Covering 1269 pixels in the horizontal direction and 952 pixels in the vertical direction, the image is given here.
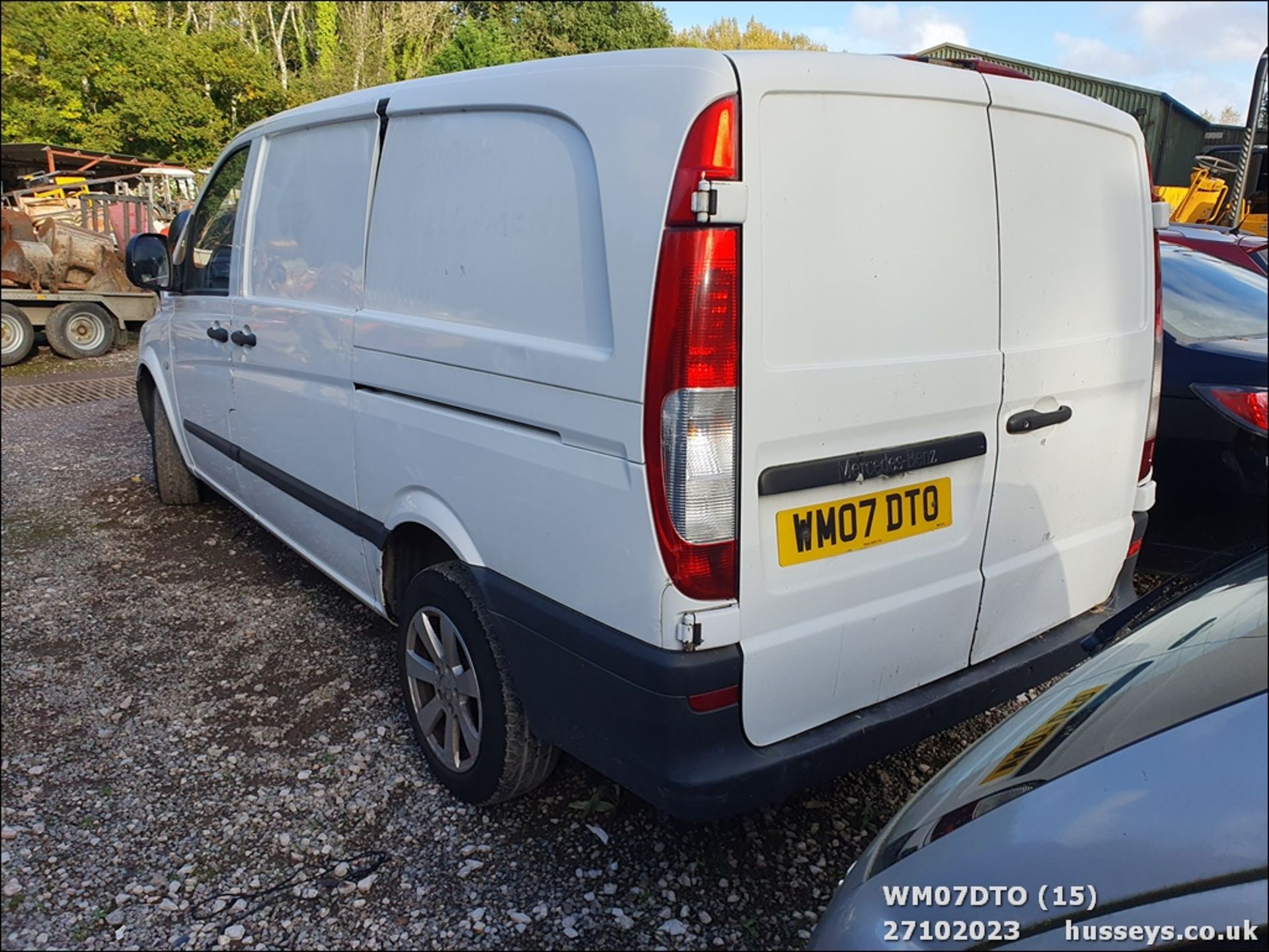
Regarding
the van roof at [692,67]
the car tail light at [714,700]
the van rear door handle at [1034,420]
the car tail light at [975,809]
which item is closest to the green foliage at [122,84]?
the van roof at [692,67]

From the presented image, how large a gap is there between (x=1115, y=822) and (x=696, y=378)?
102 centimetres

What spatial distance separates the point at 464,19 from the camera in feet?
82.0

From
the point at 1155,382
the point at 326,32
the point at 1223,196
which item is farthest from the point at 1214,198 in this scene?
the point at 326,32

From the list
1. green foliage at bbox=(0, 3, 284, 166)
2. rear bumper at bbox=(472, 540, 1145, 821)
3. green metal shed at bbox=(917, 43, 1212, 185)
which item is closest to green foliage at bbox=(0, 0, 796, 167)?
green foliage at bbox=(0, 3, 284, 166)

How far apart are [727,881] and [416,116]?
225 cm

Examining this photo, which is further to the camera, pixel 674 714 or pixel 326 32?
pixel 326 32

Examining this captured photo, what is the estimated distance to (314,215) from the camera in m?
3.16

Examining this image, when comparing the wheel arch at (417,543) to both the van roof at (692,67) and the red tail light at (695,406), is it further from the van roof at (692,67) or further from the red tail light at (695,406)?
the van roof at (692,67)

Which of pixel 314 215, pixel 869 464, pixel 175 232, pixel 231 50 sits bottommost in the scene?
pixel 869 464

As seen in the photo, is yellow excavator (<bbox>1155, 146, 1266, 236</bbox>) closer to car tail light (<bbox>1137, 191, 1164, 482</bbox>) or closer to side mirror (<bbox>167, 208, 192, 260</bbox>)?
car tail light (<bbox>1137, 191, 1164, 482</bbox>)

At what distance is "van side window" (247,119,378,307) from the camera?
2865mm

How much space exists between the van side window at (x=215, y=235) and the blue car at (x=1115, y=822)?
3.53 metres

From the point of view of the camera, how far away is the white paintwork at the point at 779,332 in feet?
6.07

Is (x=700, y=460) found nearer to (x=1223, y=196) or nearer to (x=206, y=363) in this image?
(x=206, y=363)
